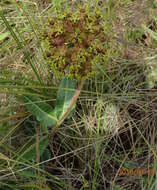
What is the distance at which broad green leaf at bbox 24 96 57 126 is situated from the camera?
133 centimetres

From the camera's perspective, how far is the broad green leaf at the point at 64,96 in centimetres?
136

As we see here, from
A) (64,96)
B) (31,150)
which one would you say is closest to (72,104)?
(64,96)

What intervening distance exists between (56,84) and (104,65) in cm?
24

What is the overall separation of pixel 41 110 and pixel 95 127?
9.4 inches

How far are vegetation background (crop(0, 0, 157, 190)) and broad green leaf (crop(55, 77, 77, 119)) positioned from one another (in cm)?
3

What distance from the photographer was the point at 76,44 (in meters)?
1.25

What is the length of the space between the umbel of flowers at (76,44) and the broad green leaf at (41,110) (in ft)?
0.58

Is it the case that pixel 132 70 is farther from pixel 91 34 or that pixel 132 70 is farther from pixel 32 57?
pixel 32 57

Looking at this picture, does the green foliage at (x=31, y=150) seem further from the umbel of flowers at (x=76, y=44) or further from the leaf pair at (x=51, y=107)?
the umbel of flowers at (x=76, y=44)

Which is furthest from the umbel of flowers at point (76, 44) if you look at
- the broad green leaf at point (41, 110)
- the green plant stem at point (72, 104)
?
the broad green leaf at point (41, 110)

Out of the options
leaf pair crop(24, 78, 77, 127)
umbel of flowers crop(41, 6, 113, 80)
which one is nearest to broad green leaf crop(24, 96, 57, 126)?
leaf pair crop(24, 78, 77, 127)

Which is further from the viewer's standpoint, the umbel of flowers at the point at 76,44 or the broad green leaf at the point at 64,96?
the broad green leaf at the point at 64,96

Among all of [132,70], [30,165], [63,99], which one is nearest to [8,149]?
[30,165]

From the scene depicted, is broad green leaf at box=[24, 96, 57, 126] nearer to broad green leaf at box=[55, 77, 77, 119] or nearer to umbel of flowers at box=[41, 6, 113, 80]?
broad green leaf at box=[55, 77, 77, 119]
